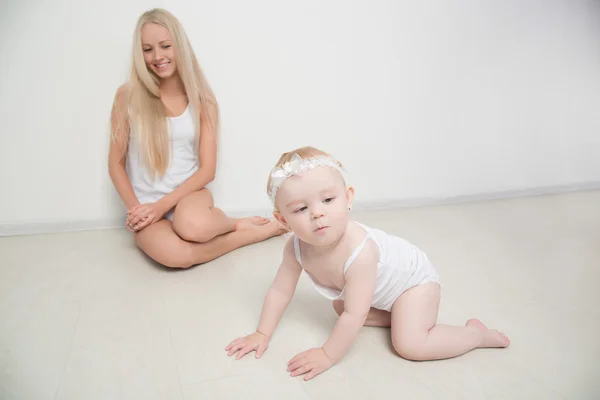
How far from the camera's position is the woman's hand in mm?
1688

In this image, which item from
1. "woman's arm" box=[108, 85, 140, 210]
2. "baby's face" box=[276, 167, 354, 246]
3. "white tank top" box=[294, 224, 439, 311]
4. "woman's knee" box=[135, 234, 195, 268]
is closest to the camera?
"baby's face" box=[276, 167, 354, 246]

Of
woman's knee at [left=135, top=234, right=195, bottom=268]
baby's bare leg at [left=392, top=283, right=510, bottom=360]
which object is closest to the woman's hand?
woman's knee at [left=135, top=234, right=195, bottom=268]

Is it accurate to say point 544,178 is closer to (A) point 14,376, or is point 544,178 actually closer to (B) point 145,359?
(B) point 145,359

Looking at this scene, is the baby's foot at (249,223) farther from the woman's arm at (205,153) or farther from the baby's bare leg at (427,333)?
the baby's bare leg at (427,333)

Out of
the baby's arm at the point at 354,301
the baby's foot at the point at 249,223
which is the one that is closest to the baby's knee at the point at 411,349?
the baby's arm at the point at 354,301

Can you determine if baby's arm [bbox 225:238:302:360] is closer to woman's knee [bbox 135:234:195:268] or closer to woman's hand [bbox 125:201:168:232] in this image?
woman's knee [bbox 135:234:195:268]

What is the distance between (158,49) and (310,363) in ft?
3.87

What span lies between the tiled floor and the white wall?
1.24ft

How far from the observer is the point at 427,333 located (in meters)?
1.11

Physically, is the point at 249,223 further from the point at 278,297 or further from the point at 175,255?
the point at 278,297

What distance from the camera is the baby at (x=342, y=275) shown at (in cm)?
101

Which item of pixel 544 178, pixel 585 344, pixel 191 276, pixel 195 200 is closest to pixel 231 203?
pixel 195 200

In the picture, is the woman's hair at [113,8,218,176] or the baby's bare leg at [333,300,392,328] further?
the woman's hair at [113,8,218,176]

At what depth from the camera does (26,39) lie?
1848 millimetres
